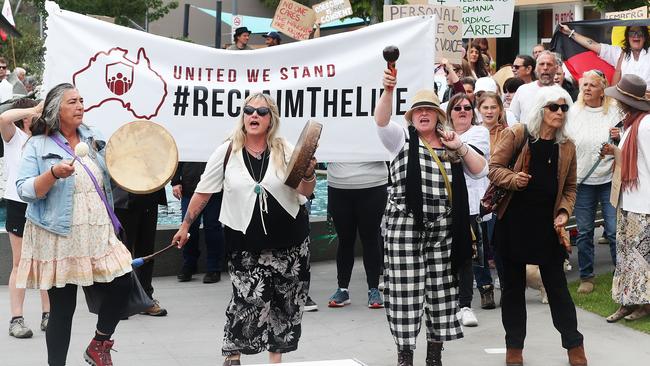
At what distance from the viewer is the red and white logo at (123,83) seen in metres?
8.34

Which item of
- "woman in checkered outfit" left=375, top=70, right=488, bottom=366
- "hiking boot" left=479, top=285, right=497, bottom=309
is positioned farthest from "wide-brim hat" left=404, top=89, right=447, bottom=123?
"hiking boot" left=479, top=285, right=497, bottom=309

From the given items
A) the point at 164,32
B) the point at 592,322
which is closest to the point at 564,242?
the point at 592,322

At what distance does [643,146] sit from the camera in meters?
7.95

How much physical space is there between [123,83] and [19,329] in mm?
1975

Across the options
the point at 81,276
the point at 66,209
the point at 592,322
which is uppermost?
the point at 66,209

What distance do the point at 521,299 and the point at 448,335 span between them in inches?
24.2

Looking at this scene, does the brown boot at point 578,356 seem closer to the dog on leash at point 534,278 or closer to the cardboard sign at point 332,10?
the dog on leash at point 534,278

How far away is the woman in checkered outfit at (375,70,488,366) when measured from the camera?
265 inches

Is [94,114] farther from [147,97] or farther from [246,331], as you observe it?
[246,331]

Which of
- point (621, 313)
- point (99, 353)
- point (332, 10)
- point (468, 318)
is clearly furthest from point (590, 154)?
point (332, 10)

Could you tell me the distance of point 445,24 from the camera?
10766mm

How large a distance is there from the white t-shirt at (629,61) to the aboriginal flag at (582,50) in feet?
0.23

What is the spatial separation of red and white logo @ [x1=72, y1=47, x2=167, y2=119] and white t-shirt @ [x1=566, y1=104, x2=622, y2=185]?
11.2 ft

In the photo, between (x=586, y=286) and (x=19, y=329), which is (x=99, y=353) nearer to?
(x=19, y=329)
